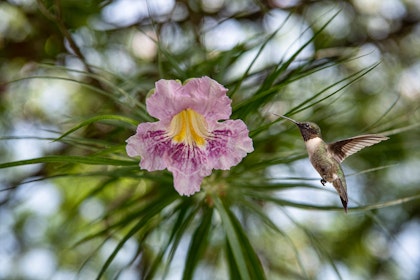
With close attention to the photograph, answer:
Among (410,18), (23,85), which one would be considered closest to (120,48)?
(23,85)

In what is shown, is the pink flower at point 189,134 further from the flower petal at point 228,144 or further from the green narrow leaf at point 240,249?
the green narrow leaf at point 240,249

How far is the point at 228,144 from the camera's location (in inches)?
39.5

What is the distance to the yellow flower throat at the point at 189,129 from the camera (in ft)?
3.35

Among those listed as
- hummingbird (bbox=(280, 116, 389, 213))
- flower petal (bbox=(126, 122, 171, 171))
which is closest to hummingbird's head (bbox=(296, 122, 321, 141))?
hummingbird (bbox=(280, 116, 389, 213))

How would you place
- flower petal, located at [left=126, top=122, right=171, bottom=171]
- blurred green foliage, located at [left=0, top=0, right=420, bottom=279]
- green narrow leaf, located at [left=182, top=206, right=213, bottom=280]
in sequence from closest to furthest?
flower petal, located at [left=126, top=122, right=171, bottom=171]
green narrow leaf, located at [left=182, top=206, right=213, bottom=280]
blurred green foliage, located at [left=0, top=0, right=420, bottom=279]

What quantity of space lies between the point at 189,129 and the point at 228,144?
8 centimetres

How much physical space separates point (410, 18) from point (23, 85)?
1400mm

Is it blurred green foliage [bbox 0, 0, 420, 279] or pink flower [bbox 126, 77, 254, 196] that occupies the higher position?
blurred green foliage [bbox 0, 0, 420, 279]

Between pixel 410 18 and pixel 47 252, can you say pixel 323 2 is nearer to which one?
pixel 410 18

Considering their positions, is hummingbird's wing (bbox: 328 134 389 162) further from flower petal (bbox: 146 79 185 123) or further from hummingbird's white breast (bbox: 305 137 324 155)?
flower petal (bbox: 146 79 185 123)

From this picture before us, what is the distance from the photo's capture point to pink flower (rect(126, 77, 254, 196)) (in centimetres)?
94

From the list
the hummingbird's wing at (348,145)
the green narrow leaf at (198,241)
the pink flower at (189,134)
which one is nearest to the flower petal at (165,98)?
the pink flower at (189,134)

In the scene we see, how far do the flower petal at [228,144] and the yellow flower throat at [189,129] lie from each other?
0.8 inches

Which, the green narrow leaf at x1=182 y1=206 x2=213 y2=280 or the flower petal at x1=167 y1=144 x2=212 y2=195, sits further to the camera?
the green narrow leaf at x1=182 y1=206 x2=213 y2=280
